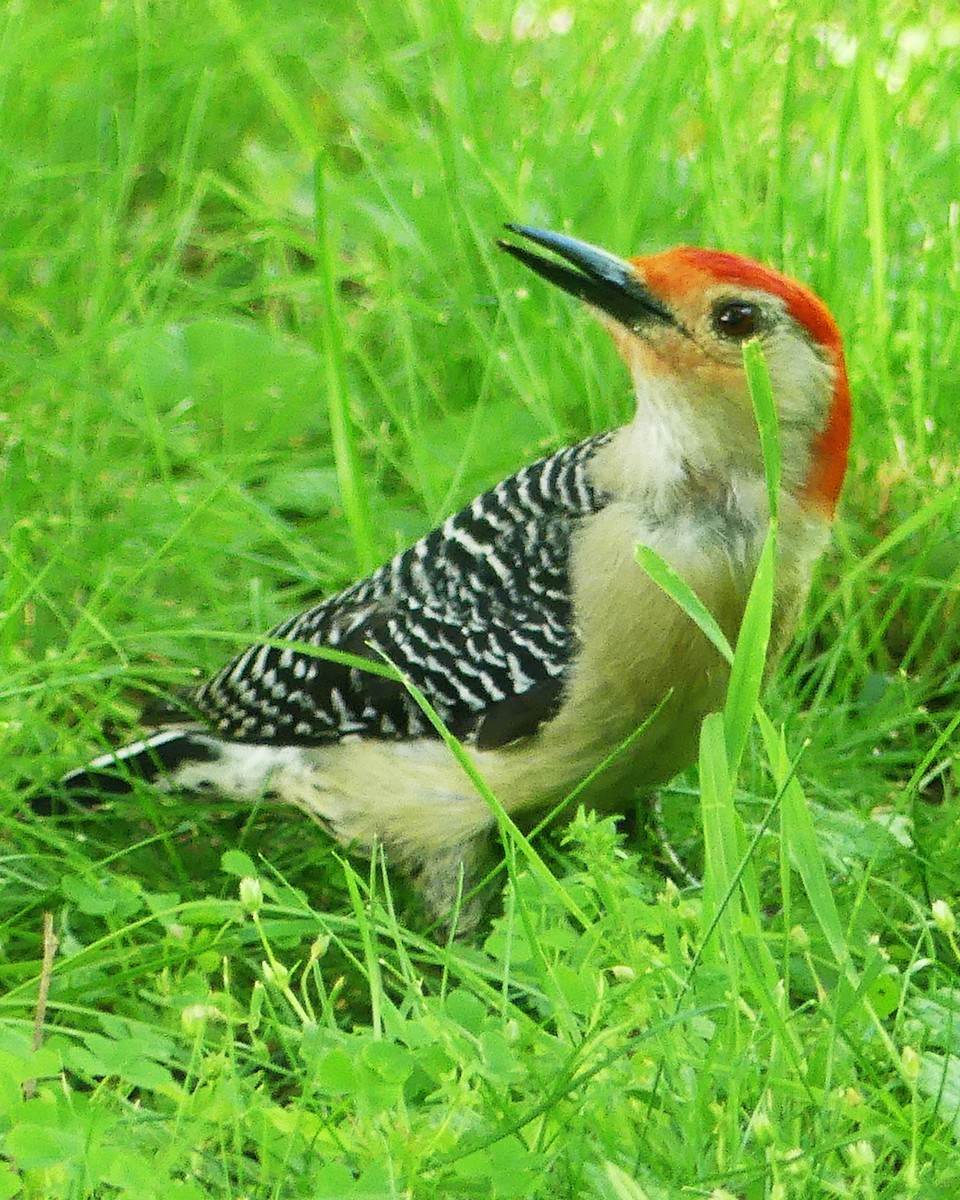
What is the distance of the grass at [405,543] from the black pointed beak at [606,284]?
646 mm

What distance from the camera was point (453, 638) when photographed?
4.20m

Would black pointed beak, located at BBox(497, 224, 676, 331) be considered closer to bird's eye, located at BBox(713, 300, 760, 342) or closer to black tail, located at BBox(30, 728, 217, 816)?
bird's eye, located at BBox(713, 300, 760, 342)

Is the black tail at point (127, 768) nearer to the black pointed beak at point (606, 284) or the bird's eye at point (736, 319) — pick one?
A: the black pointed beak at point (606, 284)

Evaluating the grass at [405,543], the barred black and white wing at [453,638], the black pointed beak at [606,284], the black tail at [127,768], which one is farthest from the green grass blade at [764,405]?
the black tail at [127,768]

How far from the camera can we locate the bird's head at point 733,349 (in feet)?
12.4

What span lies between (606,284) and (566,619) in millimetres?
694

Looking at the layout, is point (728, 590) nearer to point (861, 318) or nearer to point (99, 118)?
point (861, 318)

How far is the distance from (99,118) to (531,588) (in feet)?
10.2

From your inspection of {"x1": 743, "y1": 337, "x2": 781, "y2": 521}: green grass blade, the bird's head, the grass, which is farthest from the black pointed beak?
{"x1": 743, "y1": 337, "x2": 781, "y2": 521}: green grass blade

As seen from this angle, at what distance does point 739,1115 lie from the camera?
287 cm

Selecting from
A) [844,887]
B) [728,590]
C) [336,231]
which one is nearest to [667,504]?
[728,590]

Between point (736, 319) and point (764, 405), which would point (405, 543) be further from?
point (764, 405)

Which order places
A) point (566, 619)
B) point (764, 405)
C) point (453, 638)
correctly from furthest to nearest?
point (453, 638) < point (566, 619) < point (764, 405)

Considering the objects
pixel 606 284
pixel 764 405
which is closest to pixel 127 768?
pixel 606 284
